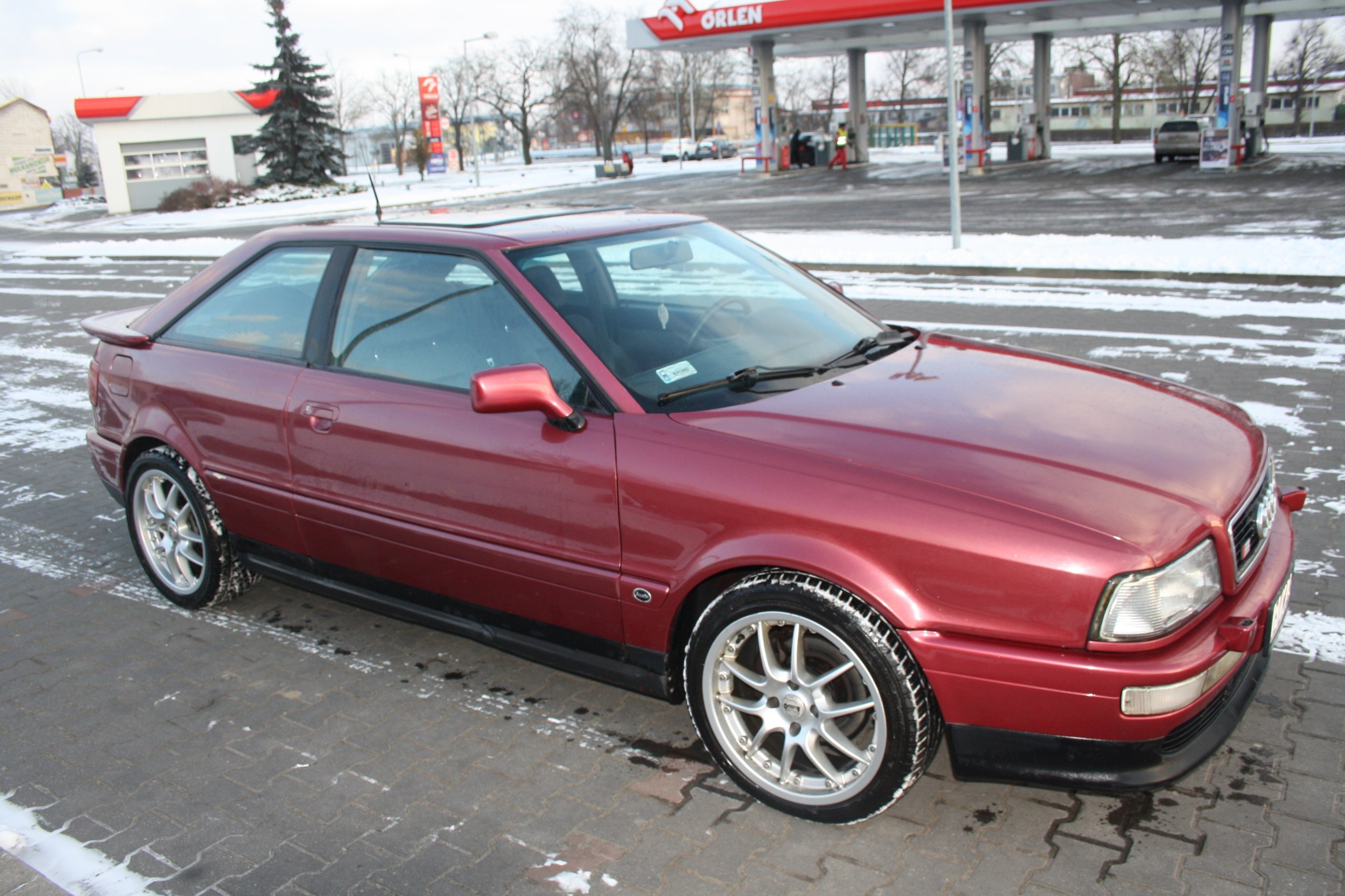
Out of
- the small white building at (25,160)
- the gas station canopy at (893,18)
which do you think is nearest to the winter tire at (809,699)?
the gas station canopy at (893,18)

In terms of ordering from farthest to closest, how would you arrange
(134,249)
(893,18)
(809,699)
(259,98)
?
(259,98) < (893,18) < (134,249) < (809,699)

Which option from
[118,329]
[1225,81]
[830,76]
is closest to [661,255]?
[118,329]

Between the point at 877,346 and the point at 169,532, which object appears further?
the point at 169,532

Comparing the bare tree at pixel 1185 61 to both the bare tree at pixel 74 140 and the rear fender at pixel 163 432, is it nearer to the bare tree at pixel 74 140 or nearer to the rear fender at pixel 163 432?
the rear fender at pixel 163 432

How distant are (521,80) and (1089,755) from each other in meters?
79.2

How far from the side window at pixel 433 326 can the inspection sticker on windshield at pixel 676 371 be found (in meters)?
0.25

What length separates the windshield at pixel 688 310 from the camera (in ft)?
10.2

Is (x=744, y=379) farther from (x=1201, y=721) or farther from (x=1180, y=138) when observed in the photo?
(x=1180, y=138)

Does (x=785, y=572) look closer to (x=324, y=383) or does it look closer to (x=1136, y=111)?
(x=324, y=383)

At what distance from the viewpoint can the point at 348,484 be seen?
11.6 feet

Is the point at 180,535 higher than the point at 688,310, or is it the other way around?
the point at 688,310

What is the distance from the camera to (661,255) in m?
3.75

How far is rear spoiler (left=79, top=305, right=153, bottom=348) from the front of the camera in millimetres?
4359

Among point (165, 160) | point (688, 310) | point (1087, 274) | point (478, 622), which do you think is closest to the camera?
point (478, 622)
